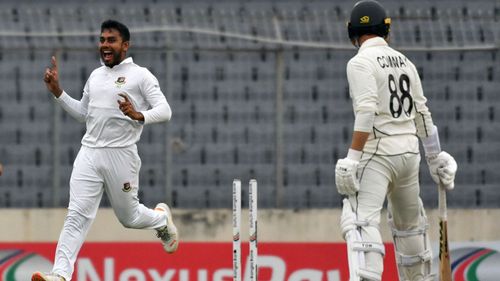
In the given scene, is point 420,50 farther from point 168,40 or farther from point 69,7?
point 69,7

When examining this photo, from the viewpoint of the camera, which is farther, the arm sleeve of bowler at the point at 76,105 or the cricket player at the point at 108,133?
the arm sleeve of bowler at the point at 76,105

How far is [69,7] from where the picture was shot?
1466 cm

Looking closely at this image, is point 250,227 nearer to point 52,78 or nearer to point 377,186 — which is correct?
point 377,186

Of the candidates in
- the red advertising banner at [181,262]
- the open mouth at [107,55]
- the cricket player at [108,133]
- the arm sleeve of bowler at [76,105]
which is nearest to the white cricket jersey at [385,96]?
the cricket player at [108,133]

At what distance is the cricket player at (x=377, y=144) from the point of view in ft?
27.2

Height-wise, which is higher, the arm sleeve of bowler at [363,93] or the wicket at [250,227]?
the arm sleeve of bowler at [363,93]

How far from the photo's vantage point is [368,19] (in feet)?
28.3

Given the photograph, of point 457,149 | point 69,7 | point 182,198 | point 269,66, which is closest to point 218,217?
point 182,198

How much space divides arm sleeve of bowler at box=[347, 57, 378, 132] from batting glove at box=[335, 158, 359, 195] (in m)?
0.21

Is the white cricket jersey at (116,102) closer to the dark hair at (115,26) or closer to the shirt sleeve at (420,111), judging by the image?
the dark hair at (115,26)

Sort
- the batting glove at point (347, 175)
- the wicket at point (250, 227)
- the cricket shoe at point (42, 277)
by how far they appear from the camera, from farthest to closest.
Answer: the cricket shoe at point (42, 277), the batting glove at point (347, 175), the wicket at point (250, 227)

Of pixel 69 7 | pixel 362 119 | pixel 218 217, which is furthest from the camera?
pixel 69 7

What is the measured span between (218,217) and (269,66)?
4.73 feet

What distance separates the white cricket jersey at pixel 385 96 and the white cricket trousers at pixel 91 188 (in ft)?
5.72
